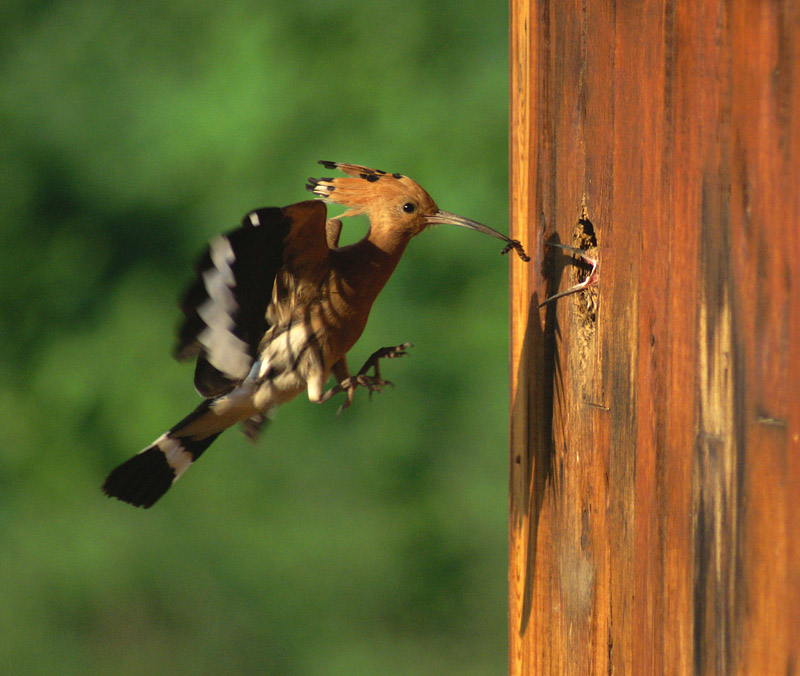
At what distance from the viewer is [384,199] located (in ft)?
Answer: 8.38

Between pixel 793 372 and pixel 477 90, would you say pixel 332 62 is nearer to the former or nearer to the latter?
pixel 477 90

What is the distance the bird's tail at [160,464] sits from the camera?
2824 mm

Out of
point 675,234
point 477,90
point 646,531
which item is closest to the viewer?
point 675,234

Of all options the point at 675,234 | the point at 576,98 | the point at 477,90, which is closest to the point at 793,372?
the point at 675,234

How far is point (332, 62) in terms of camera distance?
5.58 meters

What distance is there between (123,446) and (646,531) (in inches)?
188

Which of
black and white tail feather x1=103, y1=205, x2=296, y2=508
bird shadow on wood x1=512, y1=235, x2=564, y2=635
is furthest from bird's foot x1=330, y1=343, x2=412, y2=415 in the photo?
bird shadow on wood x1=512, y1=235, x2=564, y2=635

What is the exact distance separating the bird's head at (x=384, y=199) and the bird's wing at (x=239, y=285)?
0.22m

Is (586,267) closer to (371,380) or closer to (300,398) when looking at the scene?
(371,380)

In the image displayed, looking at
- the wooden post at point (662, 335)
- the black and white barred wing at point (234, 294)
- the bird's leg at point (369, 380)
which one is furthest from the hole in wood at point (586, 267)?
the bird's leg at point (369, 380)

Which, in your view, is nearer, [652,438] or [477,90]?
[652,438]

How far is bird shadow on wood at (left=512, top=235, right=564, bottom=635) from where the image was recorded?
75.7 inches

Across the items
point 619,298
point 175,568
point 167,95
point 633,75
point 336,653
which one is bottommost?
point 336,653

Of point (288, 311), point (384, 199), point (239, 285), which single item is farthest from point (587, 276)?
point (288, 311)
